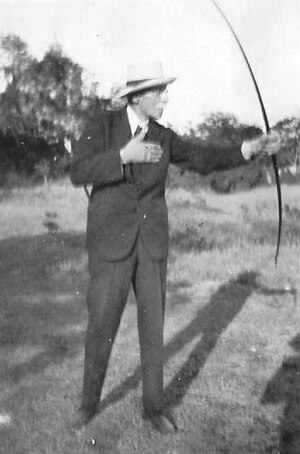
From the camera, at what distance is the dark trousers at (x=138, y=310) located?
3053 mm

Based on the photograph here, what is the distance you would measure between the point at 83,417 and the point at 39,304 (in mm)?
2179

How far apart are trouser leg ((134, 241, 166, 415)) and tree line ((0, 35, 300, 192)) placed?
205 centimetres

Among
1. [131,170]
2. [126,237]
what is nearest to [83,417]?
[126,237]

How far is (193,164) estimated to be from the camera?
324cm

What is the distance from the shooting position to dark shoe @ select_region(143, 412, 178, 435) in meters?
3.12

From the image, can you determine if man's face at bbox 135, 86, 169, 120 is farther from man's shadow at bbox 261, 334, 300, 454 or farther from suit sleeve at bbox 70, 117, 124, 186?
man's shadow at bbox 261, 334, 300, 454

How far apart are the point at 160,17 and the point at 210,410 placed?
263 cm

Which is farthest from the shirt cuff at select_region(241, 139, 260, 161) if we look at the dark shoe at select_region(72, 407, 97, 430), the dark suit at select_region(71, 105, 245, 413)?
the dark shoe at select_region(72, 407, 97, 430)

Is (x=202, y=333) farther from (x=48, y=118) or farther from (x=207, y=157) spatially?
(x=48, y=118)

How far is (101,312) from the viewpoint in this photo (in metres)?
3.10

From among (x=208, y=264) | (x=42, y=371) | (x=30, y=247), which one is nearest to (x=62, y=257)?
(x=30, y=247)

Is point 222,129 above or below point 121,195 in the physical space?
above

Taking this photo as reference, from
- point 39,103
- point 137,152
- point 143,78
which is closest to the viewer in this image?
point 137,152

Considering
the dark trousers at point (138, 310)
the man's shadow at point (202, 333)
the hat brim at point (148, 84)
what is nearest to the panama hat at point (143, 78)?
the hat brim at point (148, 84)
